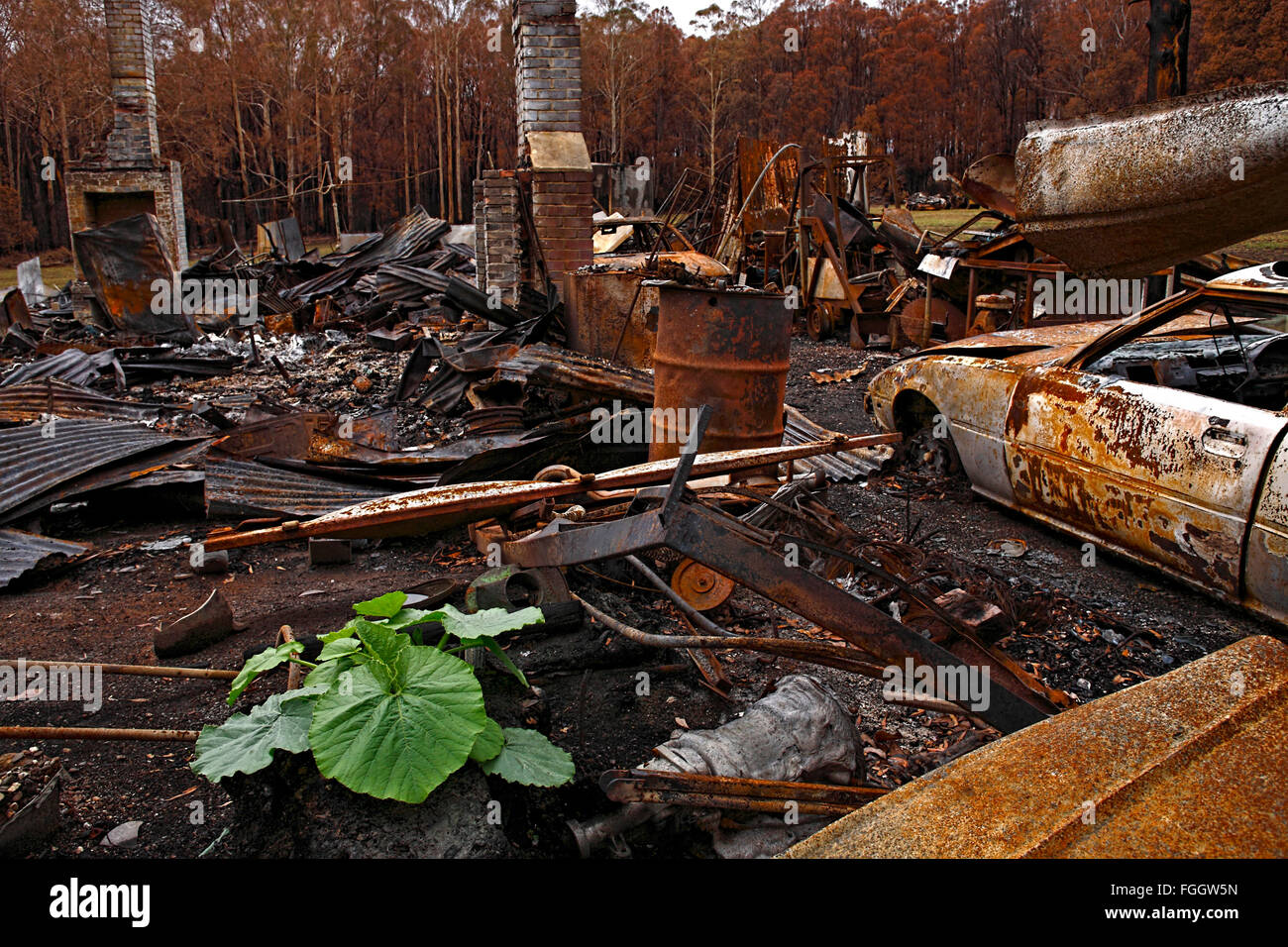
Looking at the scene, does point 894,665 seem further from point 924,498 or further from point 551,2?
point 551,2

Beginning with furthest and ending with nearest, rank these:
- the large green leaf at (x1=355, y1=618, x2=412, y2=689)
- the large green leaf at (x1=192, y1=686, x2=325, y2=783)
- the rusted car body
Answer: the rusted car body → the large green leaf at (x1=355, y1=618, x2=412, y2=689) → the large green leaf at (x1=192, y1=686, x2=325, y2=783)

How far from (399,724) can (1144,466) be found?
12.0 feet

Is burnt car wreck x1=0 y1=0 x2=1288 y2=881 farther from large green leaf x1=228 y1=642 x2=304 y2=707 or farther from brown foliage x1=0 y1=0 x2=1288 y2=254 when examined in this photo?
brown foliage x1=0 y1=0 x2=1288 y2=254

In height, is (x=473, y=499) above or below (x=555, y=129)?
below

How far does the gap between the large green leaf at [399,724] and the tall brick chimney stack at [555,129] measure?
799 cm

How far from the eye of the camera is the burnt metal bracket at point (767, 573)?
88.6 inches

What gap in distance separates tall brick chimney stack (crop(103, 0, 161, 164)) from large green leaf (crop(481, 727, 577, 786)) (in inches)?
682

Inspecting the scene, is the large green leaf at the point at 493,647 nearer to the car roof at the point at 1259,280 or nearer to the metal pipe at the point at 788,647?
the metal pipe at the point at 788,647

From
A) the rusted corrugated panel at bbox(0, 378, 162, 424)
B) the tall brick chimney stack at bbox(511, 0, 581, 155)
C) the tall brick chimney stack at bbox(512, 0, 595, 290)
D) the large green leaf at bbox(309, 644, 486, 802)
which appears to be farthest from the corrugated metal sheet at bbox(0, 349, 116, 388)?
the large green leaf at bbox(309, 644, 486, 802)

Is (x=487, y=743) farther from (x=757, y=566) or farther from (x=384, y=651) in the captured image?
(x=757, y=566)

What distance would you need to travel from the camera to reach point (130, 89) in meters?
15.4

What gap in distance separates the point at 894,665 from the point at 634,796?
0.92m

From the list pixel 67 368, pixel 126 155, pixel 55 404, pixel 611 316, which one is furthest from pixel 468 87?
pixel 55 404

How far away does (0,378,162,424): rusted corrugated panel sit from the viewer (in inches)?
267
